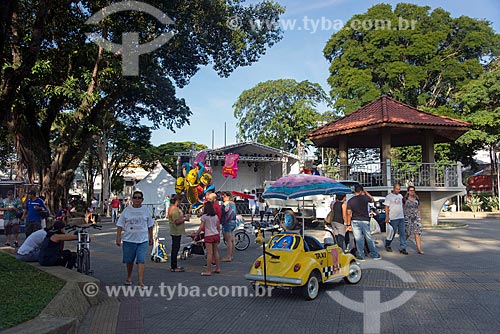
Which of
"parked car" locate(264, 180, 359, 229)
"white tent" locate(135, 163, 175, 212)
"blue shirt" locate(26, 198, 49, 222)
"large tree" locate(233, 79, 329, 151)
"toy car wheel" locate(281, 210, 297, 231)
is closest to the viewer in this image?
"blue shirt" locate(26, 198, 49, 222)

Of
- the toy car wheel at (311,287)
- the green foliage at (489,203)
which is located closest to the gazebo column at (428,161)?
the toy car wheel at (311,287)

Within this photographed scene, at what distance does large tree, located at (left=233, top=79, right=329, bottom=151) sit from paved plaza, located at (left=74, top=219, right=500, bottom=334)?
35.6m

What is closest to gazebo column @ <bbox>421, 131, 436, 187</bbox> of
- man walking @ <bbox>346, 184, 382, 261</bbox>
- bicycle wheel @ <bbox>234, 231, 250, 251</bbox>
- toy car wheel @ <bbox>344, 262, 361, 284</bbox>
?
bicycle wheel @ <bbox>234, 231, 250, 251</bbox>

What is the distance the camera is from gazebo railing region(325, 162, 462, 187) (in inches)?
773

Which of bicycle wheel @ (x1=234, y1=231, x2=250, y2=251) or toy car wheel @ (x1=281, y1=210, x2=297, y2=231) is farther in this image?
toy car wheel @ (x1=281, y1=210, x2=297, y2=231)

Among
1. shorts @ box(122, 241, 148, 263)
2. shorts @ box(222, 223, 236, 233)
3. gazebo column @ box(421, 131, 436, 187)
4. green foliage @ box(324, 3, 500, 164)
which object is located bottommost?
shorts @ box(122, 241, 148, 263)

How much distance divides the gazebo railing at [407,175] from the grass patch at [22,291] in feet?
51.0

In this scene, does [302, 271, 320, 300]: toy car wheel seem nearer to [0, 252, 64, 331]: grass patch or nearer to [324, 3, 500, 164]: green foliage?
[0, 252, 64, 331]: grass patch

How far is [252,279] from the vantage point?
6.97 metres

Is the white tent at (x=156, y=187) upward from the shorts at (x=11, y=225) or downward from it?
upward

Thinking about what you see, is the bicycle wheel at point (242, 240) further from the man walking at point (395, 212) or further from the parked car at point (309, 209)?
the parked car at point (309, 209)

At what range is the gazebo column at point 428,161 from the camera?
19.8 meters

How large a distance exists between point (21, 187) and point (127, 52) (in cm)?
837

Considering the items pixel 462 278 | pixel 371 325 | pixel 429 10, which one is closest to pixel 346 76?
pixel 429 10
